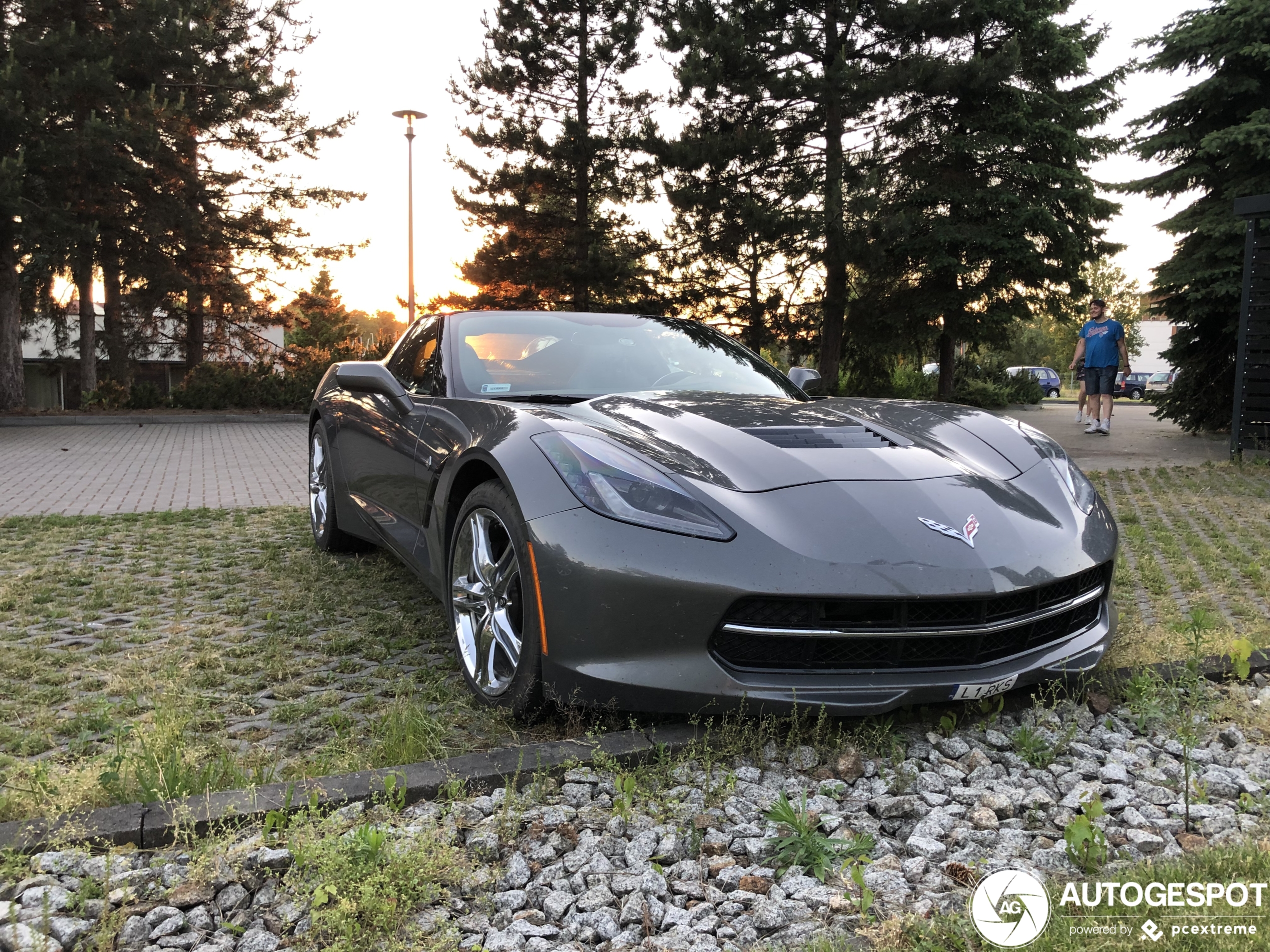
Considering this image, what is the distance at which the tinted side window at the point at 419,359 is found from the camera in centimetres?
412

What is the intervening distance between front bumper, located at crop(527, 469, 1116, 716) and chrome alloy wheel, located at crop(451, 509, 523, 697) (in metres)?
0.27

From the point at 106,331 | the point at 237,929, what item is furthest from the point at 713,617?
the point at 106,331

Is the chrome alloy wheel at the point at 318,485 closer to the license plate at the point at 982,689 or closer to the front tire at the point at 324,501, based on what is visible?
the front tire at the point at 324,501

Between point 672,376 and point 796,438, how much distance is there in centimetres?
115

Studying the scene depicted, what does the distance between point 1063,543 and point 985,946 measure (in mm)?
1445

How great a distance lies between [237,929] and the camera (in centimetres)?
175

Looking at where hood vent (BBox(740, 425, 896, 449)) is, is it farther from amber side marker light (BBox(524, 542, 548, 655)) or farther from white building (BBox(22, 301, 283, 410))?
white building (BBox(22, 301, 283, 410))

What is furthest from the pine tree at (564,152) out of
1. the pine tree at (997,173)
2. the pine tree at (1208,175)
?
the pine tree at (1208,175)

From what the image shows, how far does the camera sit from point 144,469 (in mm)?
10352

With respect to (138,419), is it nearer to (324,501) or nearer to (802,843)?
(324,501)

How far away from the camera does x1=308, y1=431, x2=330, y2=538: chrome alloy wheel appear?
538 cm

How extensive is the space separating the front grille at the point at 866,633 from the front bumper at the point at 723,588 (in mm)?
29

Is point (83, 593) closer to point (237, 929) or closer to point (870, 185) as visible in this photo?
point (237, 929)

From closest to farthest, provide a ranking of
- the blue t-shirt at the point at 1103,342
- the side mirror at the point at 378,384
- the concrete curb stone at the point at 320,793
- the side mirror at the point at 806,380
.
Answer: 1. the concrete curb stone at the point at 320,793
2. the side mirror at the point at 378,384
3. the side mirror at the point at 806,380
4. the blue t-shirt at the point at 1103,342
